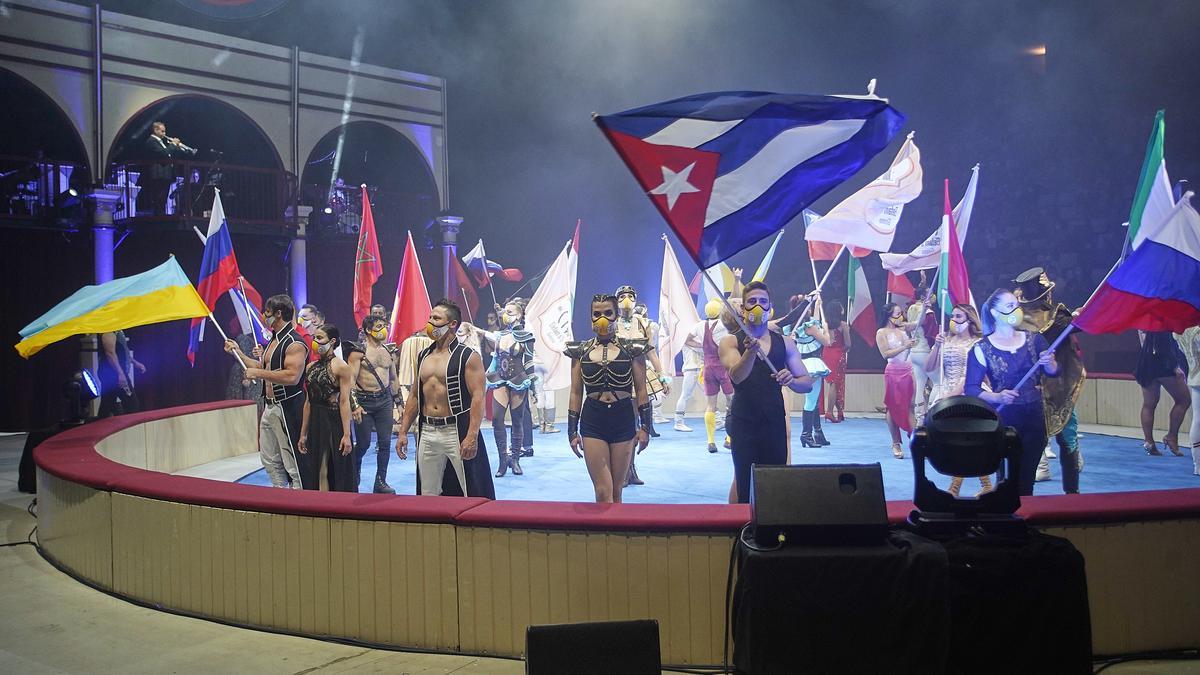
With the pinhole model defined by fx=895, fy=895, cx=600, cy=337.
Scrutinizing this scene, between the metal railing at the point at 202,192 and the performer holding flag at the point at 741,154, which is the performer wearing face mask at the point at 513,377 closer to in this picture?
the performer holding flag at the point at 741,154

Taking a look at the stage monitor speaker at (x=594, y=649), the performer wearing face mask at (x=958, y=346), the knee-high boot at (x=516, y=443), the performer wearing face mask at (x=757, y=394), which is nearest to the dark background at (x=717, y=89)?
the performer wearing face mask at (x=958, y=346)

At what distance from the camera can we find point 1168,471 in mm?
9992

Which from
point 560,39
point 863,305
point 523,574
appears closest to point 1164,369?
point 863,305

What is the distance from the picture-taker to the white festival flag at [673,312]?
14688 mm

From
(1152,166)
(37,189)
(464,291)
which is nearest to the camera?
(1152,166)

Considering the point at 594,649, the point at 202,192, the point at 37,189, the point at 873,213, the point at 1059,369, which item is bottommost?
the point at 594,649

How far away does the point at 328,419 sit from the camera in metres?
7.59

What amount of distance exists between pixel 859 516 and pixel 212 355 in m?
19.8

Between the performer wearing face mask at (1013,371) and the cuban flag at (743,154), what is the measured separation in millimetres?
2255

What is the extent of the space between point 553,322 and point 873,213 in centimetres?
530

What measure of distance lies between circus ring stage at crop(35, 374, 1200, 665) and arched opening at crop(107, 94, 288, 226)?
1508 cm

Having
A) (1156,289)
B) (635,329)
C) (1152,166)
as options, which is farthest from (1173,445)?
→ (635,329)

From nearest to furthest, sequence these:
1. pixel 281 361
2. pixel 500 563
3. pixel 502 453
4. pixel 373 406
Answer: pixel 500 563 < pixel 281 361 < pixel 373 406 < pixel 502 453

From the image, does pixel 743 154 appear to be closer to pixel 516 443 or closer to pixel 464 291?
pixel 516 443
